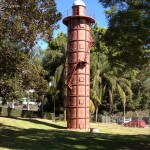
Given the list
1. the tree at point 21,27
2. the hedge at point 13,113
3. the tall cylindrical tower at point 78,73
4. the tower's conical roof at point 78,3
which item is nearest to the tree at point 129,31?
the tree at point 21,27

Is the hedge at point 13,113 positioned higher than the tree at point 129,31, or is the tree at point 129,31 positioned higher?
the tree at point 129,31

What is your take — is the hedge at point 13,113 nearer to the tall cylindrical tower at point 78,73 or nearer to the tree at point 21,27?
the tall cylindrical tower at point 78,73

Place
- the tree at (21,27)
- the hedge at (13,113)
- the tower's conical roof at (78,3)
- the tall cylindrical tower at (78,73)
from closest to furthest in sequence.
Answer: the tree at (21,27) → the tall cylindrical tower at (78,73) → the tower's conical roof at (78,3) → the hedge at (13,113)

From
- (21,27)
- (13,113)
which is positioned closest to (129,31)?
(21,27)

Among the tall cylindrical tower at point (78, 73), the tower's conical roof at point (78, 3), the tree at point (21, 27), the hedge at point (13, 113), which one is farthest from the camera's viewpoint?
the hedge at point (13, 113)

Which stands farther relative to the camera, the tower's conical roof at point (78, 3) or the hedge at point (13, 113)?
the hedge at point (13, 113)

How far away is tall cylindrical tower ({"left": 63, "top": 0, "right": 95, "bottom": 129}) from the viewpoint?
37.2m

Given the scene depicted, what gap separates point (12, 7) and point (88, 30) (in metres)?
23.5

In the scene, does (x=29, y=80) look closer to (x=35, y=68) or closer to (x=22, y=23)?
(x=35, y=68)

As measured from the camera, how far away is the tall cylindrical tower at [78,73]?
37156 millimetres

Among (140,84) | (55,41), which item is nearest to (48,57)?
(55,41)

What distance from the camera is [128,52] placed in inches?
741

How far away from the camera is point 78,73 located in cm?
3725

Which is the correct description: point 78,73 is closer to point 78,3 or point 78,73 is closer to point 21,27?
point 78,3
